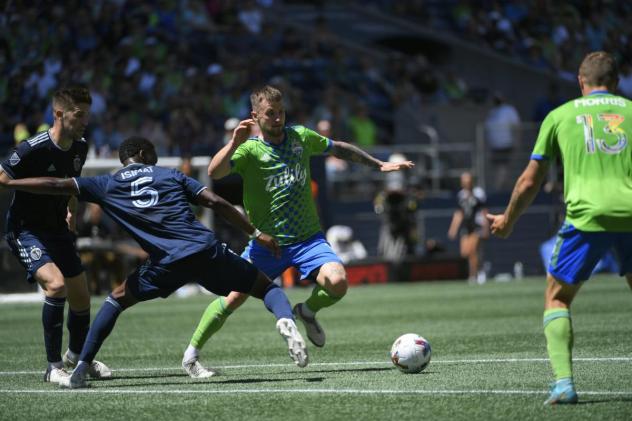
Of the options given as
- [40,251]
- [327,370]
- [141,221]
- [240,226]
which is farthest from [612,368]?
[40,251]

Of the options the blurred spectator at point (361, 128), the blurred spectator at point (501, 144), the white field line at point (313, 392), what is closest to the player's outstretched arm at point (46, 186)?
the white field line at point (313, 392)

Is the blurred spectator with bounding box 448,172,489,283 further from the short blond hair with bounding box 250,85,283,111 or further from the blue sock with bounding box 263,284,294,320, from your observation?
the blue sock with bounding box 263,284,294,320

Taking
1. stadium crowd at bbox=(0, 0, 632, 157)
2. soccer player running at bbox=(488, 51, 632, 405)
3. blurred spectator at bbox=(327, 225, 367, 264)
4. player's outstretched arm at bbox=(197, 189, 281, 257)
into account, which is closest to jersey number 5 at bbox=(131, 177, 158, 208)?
player's outstretched arm at bbox=(197, 189, 281, 257)

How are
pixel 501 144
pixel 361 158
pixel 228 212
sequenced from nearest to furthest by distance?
pixel 228 212 < pixel 361 158 < pixel 501 144

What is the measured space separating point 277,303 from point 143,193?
128 cm

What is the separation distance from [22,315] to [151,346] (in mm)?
5909

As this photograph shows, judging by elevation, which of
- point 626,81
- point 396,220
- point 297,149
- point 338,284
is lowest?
point 396,220

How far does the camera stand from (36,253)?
9.25 metres

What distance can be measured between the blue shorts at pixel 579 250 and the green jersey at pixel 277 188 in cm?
314

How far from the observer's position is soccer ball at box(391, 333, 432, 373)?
8805 mm

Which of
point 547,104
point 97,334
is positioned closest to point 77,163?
point 97,334

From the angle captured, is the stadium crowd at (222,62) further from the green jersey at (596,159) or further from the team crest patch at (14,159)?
the green jersey at (596,159)

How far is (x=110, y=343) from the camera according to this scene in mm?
12977

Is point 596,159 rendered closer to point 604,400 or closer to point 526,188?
point 526,188
